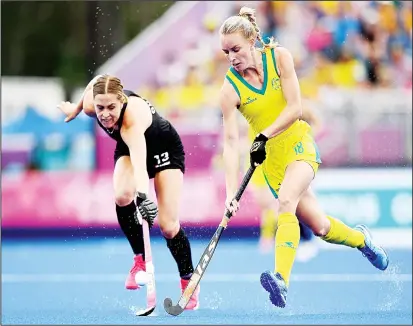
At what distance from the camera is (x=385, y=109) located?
13.5 m

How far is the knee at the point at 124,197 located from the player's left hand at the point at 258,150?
0.97 metres

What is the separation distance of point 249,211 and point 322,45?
293cm

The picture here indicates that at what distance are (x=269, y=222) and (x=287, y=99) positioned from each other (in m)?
5.12

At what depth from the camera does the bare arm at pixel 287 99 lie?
6883 mm

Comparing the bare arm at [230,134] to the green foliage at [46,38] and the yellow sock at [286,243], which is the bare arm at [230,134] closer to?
the yellow sock at [286,243]

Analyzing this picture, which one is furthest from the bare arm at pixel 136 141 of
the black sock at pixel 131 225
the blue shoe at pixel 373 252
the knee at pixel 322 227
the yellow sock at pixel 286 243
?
the blue shoe at pixel 373 252

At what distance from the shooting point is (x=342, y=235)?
7.48 meters

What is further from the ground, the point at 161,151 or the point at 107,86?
the point at 107,86

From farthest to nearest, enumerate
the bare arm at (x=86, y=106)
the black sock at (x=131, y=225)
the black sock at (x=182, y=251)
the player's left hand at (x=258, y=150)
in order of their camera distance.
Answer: the black sock at (x=182, y=251)
the black sock at (x=131, y=225)
the bare arm at (x=86, y=106)
the player's left hand at (x=258, y=150)

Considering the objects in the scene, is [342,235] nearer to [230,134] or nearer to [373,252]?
[373,252]

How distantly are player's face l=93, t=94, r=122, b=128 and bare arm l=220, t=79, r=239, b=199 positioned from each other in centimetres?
67

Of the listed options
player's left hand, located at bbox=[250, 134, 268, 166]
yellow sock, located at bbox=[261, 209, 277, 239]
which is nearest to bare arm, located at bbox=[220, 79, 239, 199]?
player's left hand, located at bbox=[250, 134, 268, 166]

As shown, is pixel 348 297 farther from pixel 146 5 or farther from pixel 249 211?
pixel 146 5

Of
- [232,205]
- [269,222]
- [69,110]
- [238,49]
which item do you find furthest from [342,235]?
[269,222]
